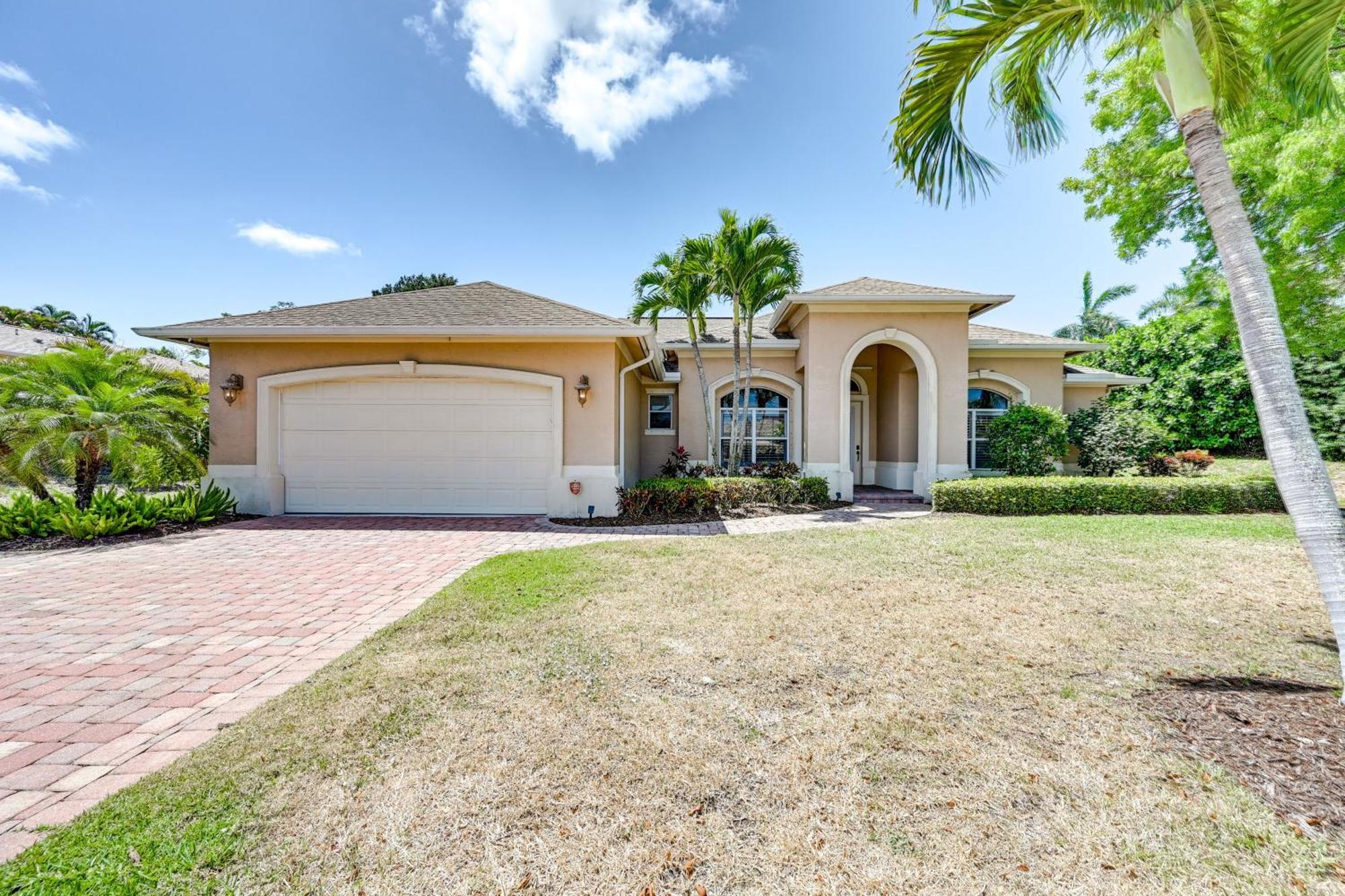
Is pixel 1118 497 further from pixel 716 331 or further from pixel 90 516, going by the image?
pixel 90 516

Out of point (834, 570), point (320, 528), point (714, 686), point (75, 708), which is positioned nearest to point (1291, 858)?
point (714, 686)

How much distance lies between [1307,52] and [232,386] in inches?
587

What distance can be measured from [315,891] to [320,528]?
27.9ft

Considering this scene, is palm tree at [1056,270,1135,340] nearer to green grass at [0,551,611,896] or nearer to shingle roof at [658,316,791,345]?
shingle roof at [658,316,791,345]

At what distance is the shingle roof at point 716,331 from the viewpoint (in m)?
14.2

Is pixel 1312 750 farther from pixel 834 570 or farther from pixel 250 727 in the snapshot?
pixel 250 727

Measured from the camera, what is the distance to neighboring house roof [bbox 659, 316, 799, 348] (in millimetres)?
13583

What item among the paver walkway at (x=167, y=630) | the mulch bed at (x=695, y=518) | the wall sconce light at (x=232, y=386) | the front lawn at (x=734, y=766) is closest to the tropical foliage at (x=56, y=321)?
the wall sconce light at (x=232, y=386)

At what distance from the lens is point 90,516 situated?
770 centimetres

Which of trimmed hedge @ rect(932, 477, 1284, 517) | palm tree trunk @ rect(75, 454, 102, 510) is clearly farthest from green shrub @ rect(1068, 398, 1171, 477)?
palm tree trunk @ rect(75, 454, 102, 510)

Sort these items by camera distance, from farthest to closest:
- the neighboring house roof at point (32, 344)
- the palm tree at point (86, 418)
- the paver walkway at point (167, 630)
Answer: the neighboring house roof at point (32, 344) < the palm tree at point (86, 418) < the paver walkway at point (167, 630)

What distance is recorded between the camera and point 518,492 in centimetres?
1024

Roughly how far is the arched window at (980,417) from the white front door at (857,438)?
2.79 m

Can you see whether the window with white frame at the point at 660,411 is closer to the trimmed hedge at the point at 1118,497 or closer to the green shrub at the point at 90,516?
the trimmed hedge at the point at 1118,497
